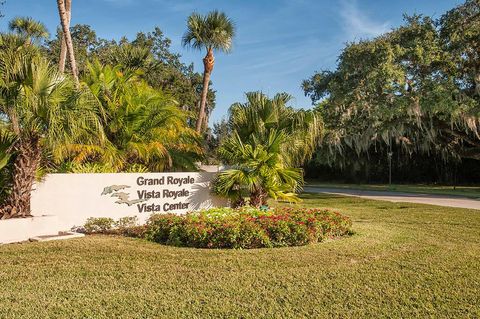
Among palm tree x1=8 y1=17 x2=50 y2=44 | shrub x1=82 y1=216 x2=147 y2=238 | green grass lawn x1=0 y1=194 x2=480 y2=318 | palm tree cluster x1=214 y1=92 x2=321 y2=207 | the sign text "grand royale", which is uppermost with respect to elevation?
palm tree x1=8 y1=17 x2=50 y2=44

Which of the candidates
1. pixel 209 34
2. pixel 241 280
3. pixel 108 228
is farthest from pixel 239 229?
pixel 209 34

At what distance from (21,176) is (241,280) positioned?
16.9 feet

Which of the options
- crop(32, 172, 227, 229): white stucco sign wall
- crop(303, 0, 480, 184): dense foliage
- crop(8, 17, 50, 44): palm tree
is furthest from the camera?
crop(8, 17, 50, 44): palm tree

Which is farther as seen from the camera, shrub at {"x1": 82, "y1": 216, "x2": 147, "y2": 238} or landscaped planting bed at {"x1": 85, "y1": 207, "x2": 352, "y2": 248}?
shrub at {"x1": 82, "y1": 216, "x2": 147, "y2": 238}

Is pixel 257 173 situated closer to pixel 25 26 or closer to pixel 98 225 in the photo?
pixel 98 225

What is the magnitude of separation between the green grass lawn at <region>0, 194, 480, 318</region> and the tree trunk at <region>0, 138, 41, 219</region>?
38.6 inches

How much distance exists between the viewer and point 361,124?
2275 cm

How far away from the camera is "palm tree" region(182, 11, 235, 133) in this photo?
63.8ft

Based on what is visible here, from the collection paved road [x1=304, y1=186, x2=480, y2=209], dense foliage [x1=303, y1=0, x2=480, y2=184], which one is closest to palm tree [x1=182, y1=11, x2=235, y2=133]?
dense foliage [x1=303, y1=0, x2=480, y2=184]

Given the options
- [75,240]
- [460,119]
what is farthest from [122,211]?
[460,119]

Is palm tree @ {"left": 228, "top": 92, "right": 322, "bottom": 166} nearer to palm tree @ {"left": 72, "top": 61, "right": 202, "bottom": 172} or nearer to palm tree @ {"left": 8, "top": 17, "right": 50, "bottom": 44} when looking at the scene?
palm tree @ {"left": 72, "top": 61, "right": 202, "bottom": 172}

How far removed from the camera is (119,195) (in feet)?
33.2

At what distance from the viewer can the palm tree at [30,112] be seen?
8062 mm

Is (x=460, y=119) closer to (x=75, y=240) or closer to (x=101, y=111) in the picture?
(x=101, y=111)
